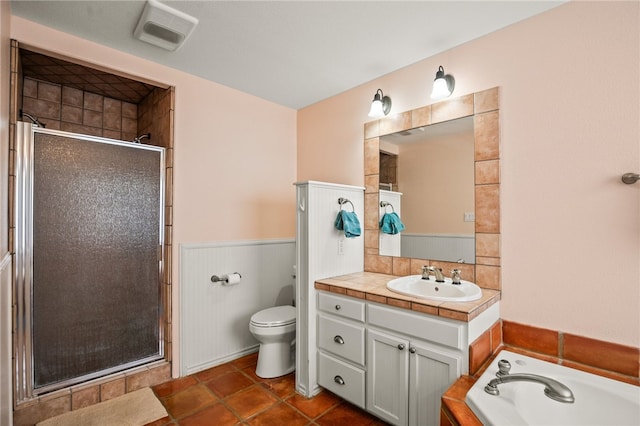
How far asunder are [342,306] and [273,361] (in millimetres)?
860

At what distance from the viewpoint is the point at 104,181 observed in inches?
83.0

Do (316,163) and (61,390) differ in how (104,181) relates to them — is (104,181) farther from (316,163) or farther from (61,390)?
(316,163)

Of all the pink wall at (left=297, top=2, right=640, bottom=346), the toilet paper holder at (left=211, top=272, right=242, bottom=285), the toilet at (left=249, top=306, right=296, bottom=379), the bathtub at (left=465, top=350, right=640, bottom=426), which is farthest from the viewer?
the toilet paper holder at (left=211, top=272, right=242, bottom=285)

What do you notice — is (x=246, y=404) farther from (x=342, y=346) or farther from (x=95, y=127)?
(x=95, y=127)

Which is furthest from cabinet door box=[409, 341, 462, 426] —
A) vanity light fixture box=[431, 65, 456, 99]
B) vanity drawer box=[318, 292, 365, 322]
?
vanity light fixture box=[431, 65, 456, 99]

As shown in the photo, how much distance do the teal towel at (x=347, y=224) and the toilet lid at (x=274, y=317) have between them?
0.83 m

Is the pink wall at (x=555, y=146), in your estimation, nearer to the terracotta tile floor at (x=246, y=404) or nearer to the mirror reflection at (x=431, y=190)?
the mirror reflection at (x=431, y=190)

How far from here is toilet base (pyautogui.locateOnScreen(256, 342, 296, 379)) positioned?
2420mm

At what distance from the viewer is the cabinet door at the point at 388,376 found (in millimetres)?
1721

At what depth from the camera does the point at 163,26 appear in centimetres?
185

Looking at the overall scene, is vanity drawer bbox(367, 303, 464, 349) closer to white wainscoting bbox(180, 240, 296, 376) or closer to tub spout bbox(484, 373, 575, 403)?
tub spout bbox(484, 373, 575, 403)

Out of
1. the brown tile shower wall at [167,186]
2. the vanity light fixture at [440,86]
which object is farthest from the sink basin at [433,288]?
the brown tile shower wall at [167,186]

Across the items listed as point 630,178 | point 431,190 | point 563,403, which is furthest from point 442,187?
point 563,403

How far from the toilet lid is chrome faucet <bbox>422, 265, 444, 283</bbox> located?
1087 mm
